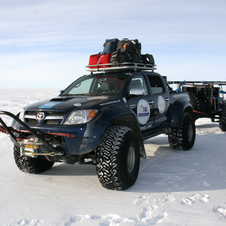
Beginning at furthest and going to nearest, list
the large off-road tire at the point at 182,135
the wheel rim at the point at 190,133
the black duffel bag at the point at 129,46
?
the wheel rim at the point at 190,133, the large off-road tire at the point at 182,135, the black duffel bag at the point at 129,46

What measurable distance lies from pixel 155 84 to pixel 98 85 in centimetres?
135

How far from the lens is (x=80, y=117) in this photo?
12.5ft

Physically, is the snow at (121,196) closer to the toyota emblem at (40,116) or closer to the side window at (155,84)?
the toyota emblem at (40,116)

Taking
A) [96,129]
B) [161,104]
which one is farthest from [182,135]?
[96,129]

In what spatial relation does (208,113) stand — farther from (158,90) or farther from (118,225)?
(118,225)

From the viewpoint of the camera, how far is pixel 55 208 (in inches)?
134

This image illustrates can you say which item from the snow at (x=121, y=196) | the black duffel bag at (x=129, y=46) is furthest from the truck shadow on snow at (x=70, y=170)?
the black duffel bag at (x=129, y=46)

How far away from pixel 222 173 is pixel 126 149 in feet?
6.15

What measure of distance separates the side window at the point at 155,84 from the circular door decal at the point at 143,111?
593mm

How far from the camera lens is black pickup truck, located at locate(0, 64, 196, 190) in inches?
146

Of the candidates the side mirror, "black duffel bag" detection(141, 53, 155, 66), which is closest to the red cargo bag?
"black duffel bag" detection(141, 53, 155, 66)

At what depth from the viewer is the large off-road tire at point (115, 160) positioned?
12.5ft

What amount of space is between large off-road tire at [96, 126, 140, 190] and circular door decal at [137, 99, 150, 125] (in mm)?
912

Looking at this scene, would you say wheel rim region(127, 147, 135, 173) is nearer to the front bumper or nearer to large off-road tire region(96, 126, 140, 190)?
large off-road tire region(96, 126, 140, 190)
